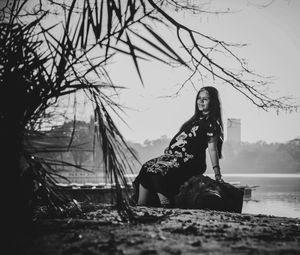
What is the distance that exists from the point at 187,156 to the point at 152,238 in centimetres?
315

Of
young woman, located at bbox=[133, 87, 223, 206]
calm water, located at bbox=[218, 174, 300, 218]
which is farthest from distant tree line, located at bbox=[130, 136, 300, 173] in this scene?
young woman, located at bbox=[133, 87, 223, 206]

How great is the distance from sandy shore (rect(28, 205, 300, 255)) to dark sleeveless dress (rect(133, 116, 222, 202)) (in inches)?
84.2

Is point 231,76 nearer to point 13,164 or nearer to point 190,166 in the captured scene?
point 190,166

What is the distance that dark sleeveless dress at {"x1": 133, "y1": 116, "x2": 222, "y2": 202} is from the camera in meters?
4.92

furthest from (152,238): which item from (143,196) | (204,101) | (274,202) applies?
(274,202)

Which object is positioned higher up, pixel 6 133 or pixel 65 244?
pixel 6 133

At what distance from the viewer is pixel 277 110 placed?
467 cm

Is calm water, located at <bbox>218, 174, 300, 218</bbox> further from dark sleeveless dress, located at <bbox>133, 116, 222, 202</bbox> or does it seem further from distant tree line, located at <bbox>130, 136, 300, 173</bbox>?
distant tree line, located at <bbox>130, 136, 300, 173</bbox>

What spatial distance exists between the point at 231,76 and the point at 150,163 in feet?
6.93

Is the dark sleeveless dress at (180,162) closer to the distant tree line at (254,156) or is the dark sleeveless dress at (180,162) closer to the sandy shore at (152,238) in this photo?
the sandy shore at (152,238)

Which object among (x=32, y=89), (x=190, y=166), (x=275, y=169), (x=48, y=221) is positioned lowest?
(x=275, y=169)

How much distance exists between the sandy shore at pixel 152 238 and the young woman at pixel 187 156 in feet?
7.00

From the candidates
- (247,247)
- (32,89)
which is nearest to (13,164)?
(32,89)

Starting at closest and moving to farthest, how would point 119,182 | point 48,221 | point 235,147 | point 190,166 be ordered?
point 119,182, point 48,221, point 190,166, point 235,147
